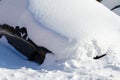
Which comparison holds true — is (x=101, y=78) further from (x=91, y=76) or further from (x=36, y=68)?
(x=36, y=68)

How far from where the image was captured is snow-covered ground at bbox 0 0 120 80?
18.2 feet

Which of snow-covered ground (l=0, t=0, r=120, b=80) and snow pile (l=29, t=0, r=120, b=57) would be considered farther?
snow pile (l=29, t=0, r=120, b=57)

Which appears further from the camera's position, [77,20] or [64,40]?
[77,20]

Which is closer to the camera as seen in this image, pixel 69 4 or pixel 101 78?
pixel 101 78

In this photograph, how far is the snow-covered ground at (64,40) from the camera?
5535mm

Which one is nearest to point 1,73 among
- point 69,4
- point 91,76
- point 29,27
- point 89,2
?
point 29,27

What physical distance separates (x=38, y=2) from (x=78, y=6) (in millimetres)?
726

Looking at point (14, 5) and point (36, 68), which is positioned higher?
point (14, 5)

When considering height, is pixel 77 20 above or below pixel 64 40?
above

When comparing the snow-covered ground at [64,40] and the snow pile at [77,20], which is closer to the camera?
the snow-covered ground at [64,40]

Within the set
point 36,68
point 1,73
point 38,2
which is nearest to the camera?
point 1,73

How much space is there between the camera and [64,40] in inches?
227

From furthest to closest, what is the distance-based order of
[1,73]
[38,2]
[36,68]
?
[38,2]
[36,68]
[1,73]

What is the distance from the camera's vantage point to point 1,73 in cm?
525
